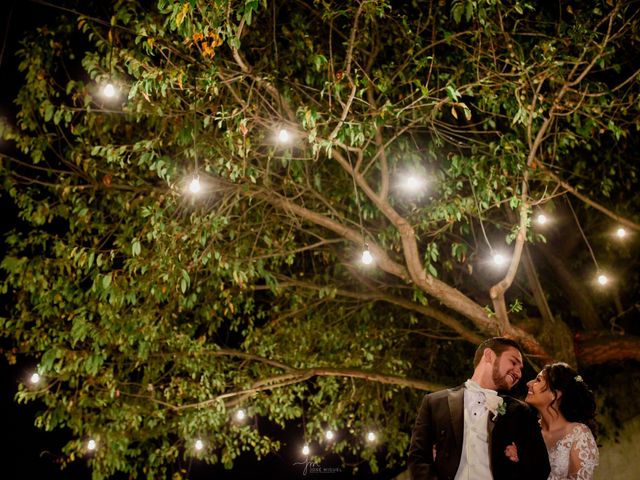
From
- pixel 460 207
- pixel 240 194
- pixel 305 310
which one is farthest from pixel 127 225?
pixel 460 207

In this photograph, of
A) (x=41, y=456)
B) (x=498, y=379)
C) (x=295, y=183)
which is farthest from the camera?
(x=41, y=456)

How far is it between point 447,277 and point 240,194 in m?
3.80

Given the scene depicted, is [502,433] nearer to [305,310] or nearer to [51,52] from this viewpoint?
[305,310]

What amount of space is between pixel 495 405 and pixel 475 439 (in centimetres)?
21

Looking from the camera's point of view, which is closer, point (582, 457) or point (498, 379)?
point (498, 379)

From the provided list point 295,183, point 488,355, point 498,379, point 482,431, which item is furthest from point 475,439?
point 295,183

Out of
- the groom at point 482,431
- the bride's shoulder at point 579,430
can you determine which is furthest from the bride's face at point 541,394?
the groom at point 482,431

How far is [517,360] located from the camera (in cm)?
291

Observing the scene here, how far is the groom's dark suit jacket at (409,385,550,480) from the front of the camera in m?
2.67

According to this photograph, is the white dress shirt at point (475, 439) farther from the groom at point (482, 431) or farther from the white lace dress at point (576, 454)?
the white lace dress at point (576, 454)

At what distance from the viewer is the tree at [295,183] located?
15.2 feet

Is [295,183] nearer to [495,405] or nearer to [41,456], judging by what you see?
[495,405]

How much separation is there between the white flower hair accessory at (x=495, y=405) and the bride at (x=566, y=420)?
100 centimetres

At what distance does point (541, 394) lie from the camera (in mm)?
3752
